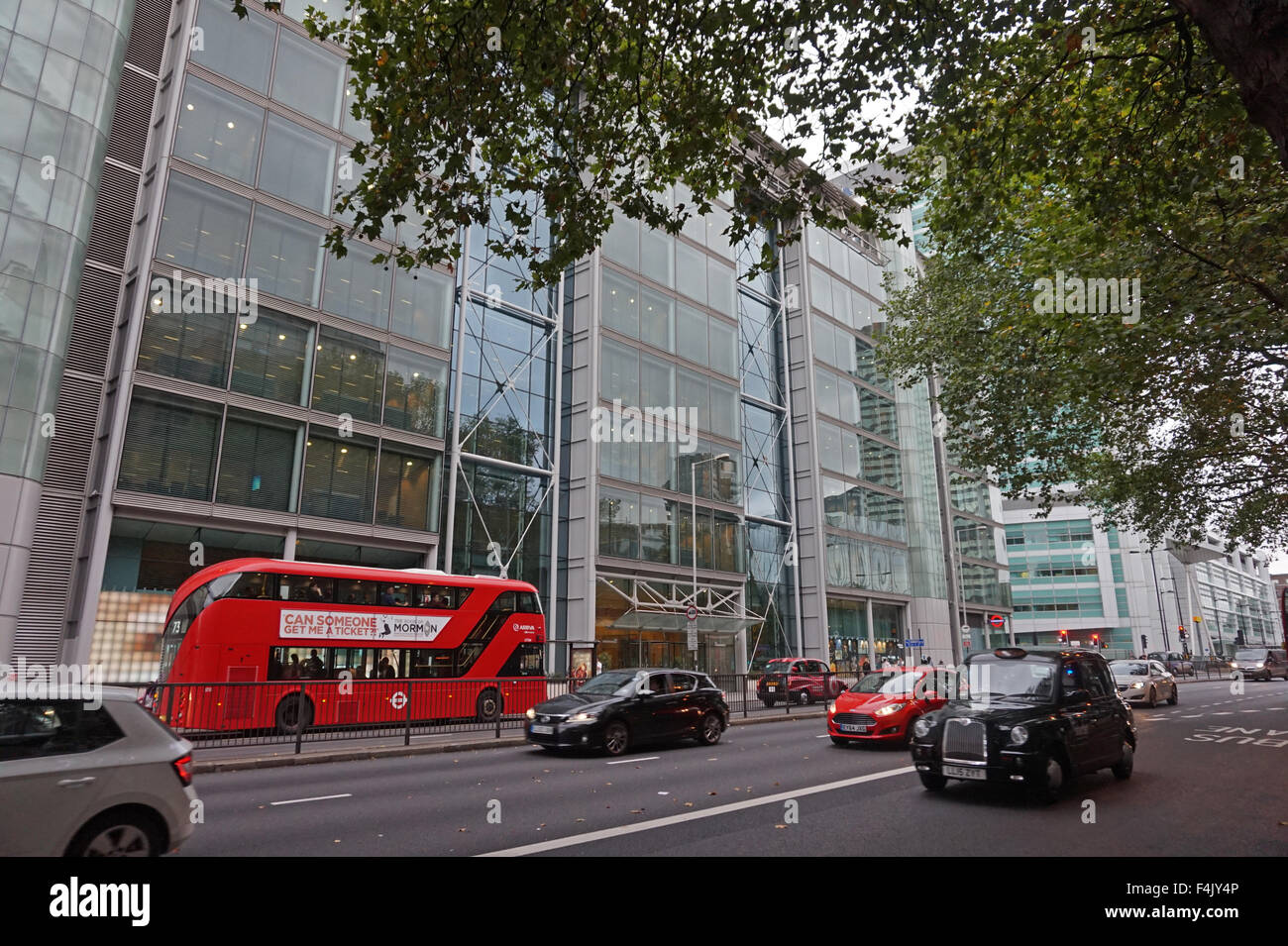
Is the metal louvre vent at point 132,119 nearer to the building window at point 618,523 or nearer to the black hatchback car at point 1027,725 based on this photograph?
the building window at point 618,523

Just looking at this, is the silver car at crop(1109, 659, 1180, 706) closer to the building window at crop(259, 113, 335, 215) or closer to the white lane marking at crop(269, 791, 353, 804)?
the white lane marking at crop(269, 791, 353, 804)

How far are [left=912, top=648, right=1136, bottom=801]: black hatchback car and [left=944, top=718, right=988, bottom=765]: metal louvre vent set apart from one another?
0.01 meters

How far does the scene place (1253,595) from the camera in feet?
426

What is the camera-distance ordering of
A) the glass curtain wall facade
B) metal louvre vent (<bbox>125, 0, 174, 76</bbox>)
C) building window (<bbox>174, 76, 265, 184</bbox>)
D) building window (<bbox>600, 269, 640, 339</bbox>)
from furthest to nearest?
building window (<bbox>600, 269, 640, 339</bbox>)
metal louvre vent (<bbox>125, 0, 174, 76</bbox>)
building window (<bbox>174, 76, 265, 184</bbox>)
the glass curtain wall facade

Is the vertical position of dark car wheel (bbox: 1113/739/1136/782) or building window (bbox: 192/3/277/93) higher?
building window (bbox: 192/3/277/93)

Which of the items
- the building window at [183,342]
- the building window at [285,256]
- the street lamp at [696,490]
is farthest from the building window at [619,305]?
the building window at [183,342]

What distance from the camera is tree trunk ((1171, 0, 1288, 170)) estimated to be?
190 inches

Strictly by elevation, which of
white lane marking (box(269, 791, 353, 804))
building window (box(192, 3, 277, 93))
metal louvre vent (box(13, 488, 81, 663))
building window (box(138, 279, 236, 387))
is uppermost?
building window (box(192, 3, 277, 93))

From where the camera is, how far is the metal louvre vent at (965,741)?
8.23m

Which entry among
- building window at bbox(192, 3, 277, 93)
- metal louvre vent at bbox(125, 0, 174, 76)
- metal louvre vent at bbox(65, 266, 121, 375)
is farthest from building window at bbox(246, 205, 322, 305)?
metal louvre vent at bbox(125, 0, 174, 76)
